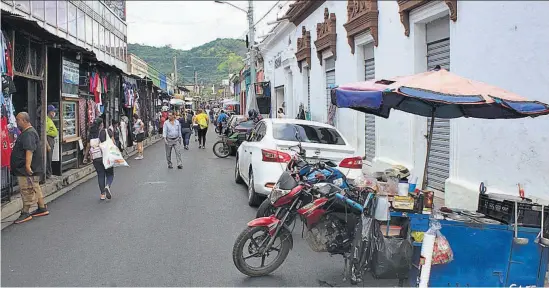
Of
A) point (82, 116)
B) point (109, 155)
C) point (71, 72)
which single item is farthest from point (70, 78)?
point (109, 155)

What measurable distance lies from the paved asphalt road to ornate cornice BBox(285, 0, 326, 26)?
9.34 m

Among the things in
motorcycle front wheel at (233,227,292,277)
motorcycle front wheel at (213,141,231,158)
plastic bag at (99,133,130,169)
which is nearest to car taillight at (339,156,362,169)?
motorcycle front wheel at (233,227,292,277)

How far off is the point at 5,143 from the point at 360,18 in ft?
29.0

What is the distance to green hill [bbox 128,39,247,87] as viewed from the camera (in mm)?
64438

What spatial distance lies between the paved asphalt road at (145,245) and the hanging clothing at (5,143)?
1131 millimetres

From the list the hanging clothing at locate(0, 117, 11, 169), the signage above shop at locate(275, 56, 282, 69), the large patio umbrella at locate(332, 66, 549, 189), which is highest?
the signage above shop at locate(275, 56, 282, 69)

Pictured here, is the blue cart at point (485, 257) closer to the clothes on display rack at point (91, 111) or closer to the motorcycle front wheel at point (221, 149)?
the clothes on display rack at point (91, 111)

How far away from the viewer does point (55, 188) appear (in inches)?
412

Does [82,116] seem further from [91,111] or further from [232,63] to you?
[232,63]

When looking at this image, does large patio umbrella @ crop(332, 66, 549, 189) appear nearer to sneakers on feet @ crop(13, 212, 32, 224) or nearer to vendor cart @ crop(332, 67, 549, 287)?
vendor cart @ crop(332, 67, 549, 287)

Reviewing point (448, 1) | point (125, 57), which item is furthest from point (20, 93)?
point (125, 57)

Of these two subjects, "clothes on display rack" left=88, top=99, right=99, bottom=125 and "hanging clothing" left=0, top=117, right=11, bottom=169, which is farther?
"clothes on display rack" left=88, top=99, right=99, bottom=125

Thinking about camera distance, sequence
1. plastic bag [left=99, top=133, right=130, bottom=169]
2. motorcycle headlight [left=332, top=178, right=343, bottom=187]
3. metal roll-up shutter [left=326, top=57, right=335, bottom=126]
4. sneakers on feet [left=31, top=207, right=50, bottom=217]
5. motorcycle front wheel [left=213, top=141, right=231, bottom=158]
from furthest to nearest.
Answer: motorcycle front wheel [left=213, top=141, right=231, bottom=158] < metal roll-up shutter [left=326, top=57, right=335, bottom=126] < plastic bag [left=99, top=133, right=130, bottom=169] < sneakers on feet [left=31, top=207, right=50, bottom=217] < motorcycle headlight [left=332, top=178, right=343, bottom=187]

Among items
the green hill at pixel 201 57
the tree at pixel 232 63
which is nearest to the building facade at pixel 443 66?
the green hill at pixel 201 57
